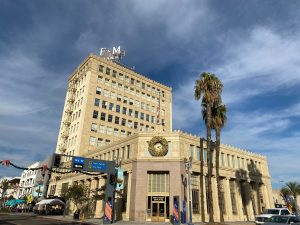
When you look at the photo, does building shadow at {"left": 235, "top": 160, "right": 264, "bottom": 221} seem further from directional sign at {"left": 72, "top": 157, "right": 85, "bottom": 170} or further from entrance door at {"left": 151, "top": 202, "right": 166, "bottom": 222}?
directional sign at {"left": 72, "top": 157, "right": 85, "bottom": 170}

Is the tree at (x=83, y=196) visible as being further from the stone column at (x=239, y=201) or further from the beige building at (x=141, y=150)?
the stone column at (x=239, y=201)

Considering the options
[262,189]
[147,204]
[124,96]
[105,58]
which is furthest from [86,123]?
[262,189]

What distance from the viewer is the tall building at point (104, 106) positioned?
6431cm

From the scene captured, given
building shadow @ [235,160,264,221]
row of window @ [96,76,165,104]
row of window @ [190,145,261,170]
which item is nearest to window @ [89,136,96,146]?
row of window @ [96,76,165,104]

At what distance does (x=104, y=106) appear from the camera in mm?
68312

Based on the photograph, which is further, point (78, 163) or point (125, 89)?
point (125, 89)

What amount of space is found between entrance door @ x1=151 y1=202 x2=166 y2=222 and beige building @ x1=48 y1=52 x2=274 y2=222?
0.43 feet

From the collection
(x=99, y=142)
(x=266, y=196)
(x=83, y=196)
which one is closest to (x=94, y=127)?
(x=99, y=142)

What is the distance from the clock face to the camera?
1596 inches

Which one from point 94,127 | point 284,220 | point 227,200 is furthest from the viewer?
point 94,127

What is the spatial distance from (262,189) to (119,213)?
31579mm

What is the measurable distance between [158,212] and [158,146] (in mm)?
9527

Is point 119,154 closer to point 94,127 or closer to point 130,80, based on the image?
point 94,127

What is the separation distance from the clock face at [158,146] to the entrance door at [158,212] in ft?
23.6
